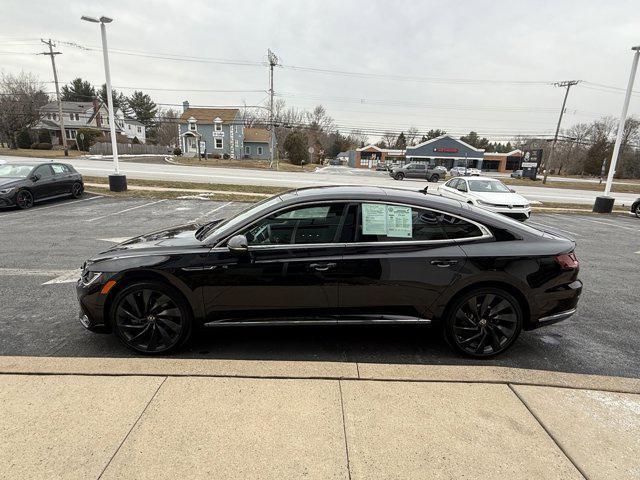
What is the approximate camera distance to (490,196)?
12562 mm

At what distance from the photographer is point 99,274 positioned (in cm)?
329

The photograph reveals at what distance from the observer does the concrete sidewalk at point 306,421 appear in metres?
2.13

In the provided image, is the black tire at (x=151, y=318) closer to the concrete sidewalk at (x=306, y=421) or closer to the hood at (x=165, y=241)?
the concrete sidewalk at (x=306, y=421)

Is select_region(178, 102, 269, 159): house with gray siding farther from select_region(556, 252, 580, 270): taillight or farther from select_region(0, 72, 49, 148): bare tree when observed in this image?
select_region(556, 252, 580, 270): taillight

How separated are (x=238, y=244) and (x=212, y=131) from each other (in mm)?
60647

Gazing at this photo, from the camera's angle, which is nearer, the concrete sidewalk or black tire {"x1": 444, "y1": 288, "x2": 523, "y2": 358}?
the concrete sidewalk

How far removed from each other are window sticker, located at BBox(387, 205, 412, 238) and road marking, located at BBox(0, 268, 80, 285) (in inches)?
183

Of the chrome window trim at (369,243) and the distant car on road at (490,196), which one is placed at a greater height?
the chrome window trim at (369,243)

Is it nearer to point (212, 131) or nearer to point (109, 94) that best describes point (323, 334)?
point (109, 94)


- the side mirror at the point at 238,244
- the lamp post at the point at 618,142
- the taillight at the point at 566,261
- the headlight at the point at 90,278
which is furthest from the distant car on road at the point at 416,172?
the headlight at the point at 90,278

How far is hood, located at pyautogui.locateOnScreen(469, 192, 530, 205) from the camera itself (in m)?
12.1

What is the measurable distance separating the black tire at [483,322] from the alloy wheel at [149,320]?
249 centimetres

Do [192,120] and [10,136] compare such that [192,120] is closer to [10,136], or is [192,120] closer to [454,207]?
[10,136]

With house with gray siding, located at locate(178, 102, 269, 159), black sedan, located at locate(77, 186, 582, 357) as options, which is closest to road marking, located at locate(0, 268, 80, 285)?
black sedan, located at locate(77, 186, 582, 357)
